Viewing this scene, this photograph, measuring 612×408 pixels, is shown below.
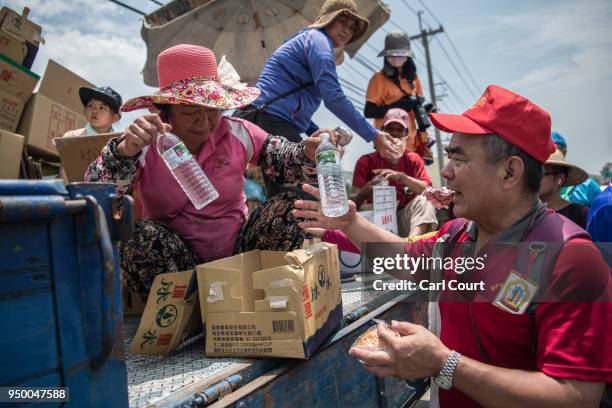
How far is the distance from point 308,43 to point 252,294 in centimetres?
200

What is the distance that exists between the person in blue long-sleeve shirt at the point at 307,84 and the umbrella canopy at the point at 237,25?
1.50m

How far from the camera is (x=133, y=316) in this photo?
2.17 m

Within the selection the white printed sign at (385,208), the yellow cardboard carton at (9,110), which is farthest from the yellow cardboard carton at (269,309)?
the yellow cardboard carton at (9,110)

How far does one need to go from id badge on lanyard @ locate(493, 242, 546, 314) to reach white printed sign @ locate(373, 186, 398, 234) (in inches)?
83.5

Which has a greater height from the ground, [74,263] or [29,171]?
[29,171]

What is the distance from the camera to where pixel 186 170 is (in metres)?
1.90

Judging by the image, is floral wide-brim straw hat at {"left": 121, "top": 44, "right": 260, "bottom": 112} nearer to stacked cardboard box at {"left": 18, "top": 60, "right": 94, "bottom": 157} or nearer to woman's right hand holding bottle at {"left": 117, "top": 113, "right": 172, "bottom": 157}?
woman's right hand holding bottle at {"left": 117, "top": 113, "right": 172, "bottom": 157}

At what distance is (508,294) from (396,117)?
134 inches

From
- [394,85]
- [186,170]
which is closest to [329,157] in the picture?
[186,170]

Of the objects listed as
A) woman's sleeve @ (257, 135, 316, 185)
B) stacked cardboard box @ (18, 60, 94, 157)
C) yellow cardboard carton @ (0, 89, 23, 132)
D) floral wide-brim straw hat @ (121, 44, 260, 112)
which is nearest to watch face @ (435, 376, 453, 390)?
woman's sleeve @ (257, 135, 316, 185)

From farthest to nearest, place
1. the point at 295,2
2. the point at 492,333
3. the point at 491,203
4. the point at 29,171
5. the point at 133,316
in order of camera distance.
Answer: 1. the point at 295,2
2. the point at 29,171
3. the point at 133,316
4. the point at 491,203
5. the point at 492,333

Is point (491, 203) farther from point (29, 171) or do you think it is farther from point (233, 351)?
point (29, 171)

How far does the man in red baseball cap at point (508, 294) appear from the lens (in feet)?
3.85

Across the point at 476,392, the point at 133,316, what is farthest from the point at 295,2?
the point at 476,392
